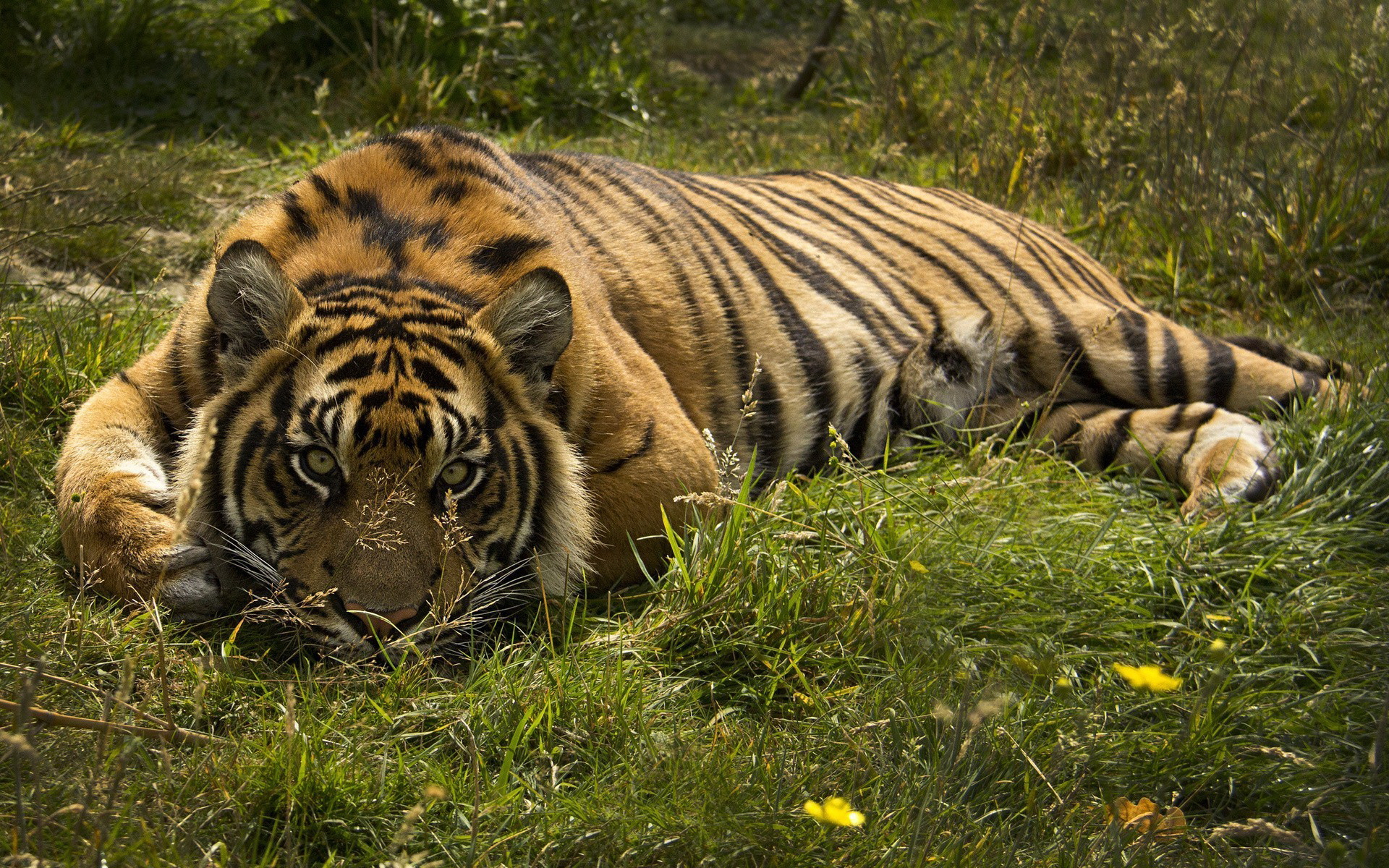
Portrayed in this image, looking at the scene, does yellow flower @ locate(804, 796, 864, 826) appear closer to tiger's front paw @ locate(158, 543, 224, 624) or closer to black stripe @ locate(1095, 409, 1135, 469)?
tiger's front paw @ locate(158, 543, 224, 624)

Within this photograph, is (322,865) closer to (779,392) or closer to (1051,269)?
(779,392)

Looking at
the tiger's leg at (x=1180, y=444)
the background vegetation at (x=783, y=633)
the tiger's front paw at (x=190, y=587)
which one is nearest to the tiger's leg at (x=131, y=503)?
the tiger's front paw at (x=190, y=587)

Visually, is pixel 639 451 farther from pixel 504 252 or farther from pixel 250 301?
pixel 250 301

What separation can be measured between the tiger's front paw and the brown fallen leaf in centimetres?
211

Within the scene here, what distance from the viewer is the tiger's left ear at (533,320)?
2.78 meters

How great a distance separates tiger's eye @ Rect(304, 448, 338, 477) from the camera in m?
2.63

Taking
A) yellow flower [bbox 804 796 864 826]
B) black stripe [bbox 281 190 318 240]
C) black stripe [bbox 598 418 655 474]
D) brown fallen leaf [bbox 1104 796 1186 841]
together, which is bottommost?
brown fallen leaf [bbox 1104 796 1186 841]

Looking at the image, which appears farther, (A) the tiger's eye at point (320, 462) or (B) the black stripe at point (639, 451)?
(B) the black stripe at point (639, 451)

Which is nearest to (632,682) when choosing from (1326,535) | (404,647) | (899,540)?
(404,647)

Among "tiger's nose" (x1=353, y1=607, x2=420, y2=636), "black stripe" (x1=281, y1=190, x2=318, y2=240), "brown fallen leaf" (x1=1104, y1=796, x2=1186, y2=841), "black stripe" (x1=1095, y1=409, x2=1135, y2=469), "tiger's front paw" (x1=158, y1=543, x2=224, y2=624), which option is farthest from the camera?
"black stripe" (x1=1095, y1=409, x2=1135, y2=469)

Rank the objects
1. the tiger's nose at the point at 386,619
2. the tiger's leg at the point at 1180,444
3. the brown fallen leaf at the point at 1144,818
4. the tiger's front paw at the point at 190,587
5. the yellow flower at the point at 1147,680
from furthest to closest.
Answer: the tiger's leg at the point at 1180,444, the tiger's front paw at the point at 190,587, the tiger's nose at the point at 386,619, the brown fallen leaf at the point at 1144,818, the yellow flower at the point at 1147,680

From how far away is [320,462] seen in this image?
2.64 metres

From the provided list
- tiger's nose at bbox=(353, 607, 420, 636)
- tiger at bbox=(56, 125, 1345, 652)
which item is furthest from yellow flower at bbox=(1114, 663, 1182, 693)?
tiger's nose at bbox=(353, 607, 420, 636)

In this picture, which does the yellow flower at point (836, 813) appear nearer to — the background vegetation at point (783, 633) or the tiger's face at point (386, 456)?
the background vegetation at point (783, 633)
